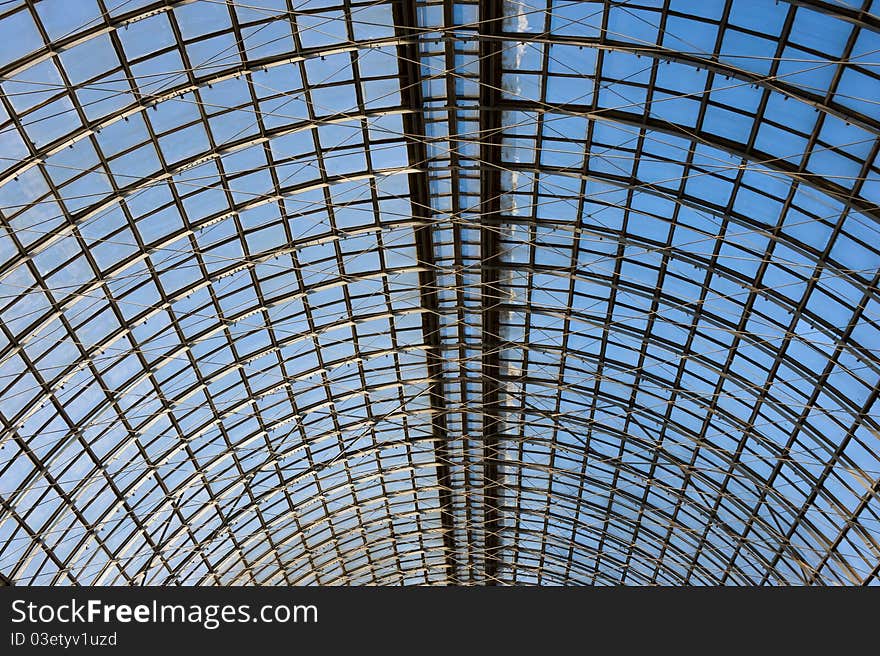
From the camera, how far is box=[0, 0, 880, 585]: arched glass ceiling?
85.8 ft

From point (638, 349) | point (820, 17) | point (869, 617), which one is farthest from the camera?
point (638, 349)

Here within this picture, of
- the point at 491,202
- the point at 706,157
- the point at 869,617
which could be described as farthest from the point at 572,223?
the point at 869,617

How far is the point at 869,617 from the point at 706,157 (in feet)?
55.9

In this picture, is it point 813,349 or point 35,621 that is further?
point 813,349

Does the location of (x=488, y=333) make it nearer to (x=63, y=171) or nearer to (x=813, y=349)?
(x=813, y=349)

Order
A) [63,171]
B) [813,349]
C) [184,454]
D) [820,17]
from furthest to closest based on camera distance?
[184,454]
[813,349]
[63,171]
[820,17]

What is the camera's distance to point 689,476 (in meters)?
43.3

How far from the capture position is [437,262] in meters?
36.0

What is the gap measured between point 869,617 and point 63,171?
24.8 m

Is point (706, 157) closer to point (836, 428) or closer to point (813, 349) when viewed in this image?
point (813, 349)

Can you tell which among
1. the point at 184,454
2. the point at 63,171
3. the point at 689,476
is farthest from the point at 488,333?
the point at 63,171

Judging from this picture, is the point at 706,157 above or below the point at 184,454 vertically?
below

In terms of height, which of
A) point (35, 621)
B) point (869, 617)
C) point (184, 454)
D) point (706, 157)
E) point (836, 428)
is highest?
point (184, 454)

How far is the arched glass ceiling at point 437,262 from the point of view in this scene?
85.8 feet
